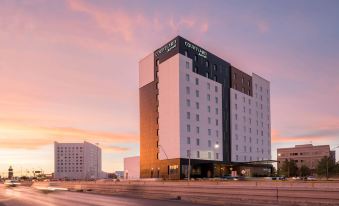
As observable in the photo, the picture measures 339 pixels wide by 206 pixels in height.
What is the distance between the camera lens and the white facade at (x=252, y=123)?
402 feet

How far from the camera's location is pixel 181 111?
101 m

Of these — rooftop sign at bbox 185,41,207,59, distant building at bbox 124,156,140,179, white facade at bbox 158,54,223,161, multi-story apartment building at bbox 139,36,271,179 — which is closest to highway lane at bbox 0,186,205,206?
white facade at bbox 158,54,223,161

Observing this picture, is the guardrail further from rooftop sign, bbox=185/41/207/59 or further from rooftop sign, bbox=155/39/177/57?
rooftop sign, bbox=185/41/207/59

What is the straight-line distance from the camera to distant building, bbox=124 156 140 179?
436 feet

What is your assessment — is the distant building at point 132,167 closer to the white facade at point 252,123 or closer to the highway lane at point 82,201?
the white facade at point 252,123

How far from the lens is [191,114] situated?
104 m

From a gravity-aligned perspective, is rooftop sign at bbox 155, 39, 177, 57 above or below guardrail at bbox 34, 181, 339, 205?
above

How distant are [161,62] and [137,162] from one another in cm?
3946

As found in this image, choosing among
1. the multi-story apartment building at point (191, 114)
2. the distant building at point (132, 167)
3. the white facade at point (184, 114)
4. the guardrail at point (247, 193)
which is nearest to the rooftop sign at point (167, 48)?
the multi-story apartment building at point (191, 114)

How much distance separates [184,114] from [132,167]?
136 feet

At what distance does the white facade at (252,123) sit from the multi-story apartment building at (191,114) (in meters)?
0.30

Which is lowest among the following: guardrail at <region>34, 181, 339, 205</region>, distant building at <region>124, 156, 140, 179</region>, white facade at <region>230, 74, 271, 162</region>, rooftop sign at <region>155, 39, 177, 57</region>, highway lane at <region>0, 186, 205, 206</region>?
distant building at <region>124, 156, 140, 179</region>

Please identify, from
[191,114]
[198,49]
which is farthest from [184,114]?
[198,49]

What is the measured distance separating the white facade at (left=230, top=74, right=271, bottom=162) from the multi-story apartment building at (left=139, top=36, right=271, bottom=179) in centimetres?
30
